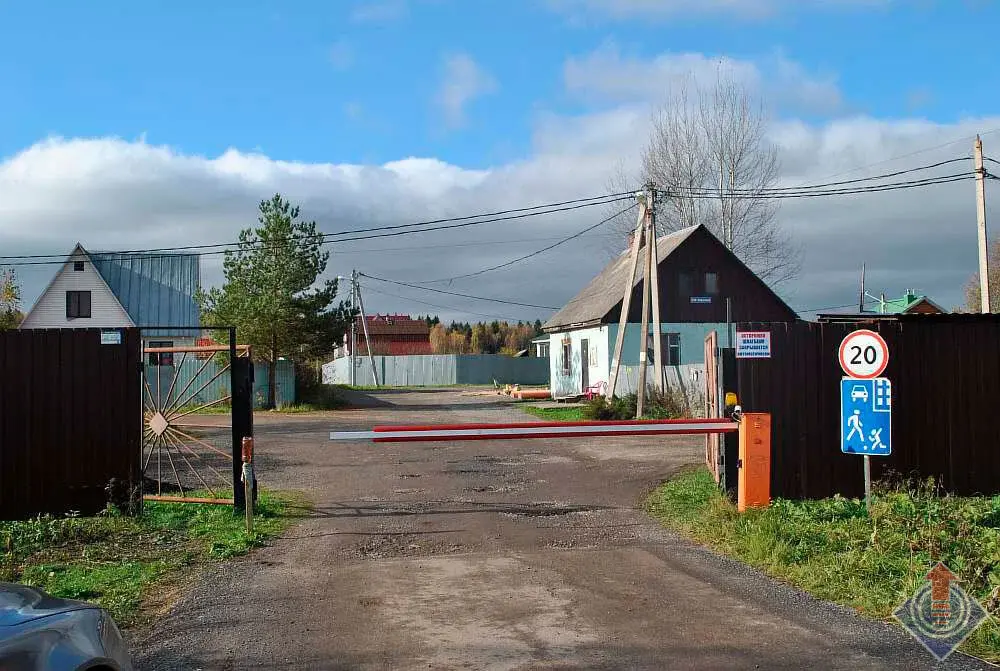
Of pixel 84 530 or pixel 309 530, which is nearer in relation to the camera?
pixel 84 530

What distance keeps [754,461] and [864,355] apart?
176 centimetres

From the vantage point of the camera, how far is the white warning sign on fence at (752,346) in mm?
11617

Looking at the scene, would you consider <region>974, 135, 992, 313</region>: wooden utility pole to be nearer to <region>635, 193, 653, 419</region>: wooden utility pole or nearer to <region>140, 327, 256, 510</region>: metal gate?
<region>635, 193, 653, 419</region>: wooden utility pole

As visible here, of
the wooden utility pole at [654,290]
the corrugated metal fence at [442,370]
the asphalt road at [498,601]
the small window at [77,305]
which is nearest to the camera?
the asphalt road at [498,601]

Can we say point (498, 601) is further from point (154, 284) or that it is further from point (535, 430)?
point (154, 284)

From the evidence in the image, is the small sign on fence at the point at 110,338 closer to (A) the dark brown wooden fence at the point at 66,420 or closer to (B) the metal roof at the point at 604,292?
(A) the dark brown wooden fence at the point at 66,420

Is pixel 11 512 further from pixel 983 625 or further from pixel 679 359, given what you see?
pixel 679 359

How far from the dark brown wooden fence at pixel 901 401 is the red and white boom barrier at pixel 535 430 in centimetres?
106

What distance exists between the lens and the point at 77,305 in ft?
144

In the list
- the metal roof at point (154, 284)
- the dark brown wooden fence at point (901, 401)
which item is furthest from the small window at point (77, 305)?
the dark brown wooden fence at point (901, 401)

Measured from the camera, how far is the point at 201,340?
1473 inches

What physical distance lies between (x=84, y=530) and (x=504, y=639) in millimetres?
5869

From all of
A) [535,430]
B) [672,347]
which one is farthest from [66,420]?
[672,347]

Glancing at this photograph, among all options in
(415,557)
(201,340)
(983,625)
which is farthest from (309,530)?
(201,340)
